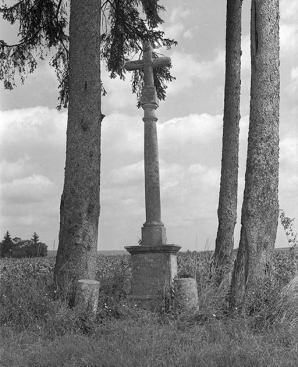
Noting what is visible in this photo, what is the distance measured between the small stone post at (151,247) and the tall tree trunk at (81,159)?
1.25 meters

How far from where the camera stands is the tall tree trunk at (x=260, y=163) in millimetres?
6730

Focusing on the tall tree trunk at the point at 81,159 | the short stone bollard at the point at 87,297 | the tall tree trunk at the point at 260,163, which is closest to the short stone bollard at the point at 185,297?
the tall tree trunk at the point at 260,163

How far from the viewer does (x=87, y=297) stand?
6730 mm

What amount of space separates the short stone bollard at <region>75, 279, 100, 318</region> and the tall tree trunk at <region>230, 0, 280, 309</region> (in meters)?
1.79

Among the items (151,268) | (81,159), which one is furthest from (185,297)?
(81,159)

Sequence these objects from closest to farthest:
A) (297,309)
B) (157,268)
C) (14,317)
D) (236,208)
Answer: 1. (297,309)
2. (14,317)
3. (157,268)
4. (236,208)

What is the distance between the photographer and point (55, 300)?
279 inches

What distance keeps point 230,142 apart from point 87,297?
190 inches

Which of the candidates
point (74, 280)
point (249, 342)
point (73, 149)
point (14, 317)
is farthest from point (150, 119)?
point (249, 342)

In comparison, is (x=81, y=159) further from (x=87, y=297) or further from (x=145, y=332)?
(x=145, y=332)

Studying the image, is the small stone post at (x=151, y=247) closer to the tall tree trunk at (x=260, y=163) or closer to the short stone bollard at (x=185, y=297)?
the short stone bollard at (x=185, y=297)

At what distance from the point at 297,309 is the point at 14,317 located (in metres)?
3.67

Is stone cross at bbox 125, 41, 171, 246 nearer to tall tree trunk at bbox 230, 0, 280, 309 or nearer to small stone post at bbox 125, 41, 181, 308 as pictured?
small stone post at bbox 125, 41, 181, 308

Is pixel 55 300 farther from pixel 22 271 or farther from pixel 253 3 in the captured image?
pixel 253 3
